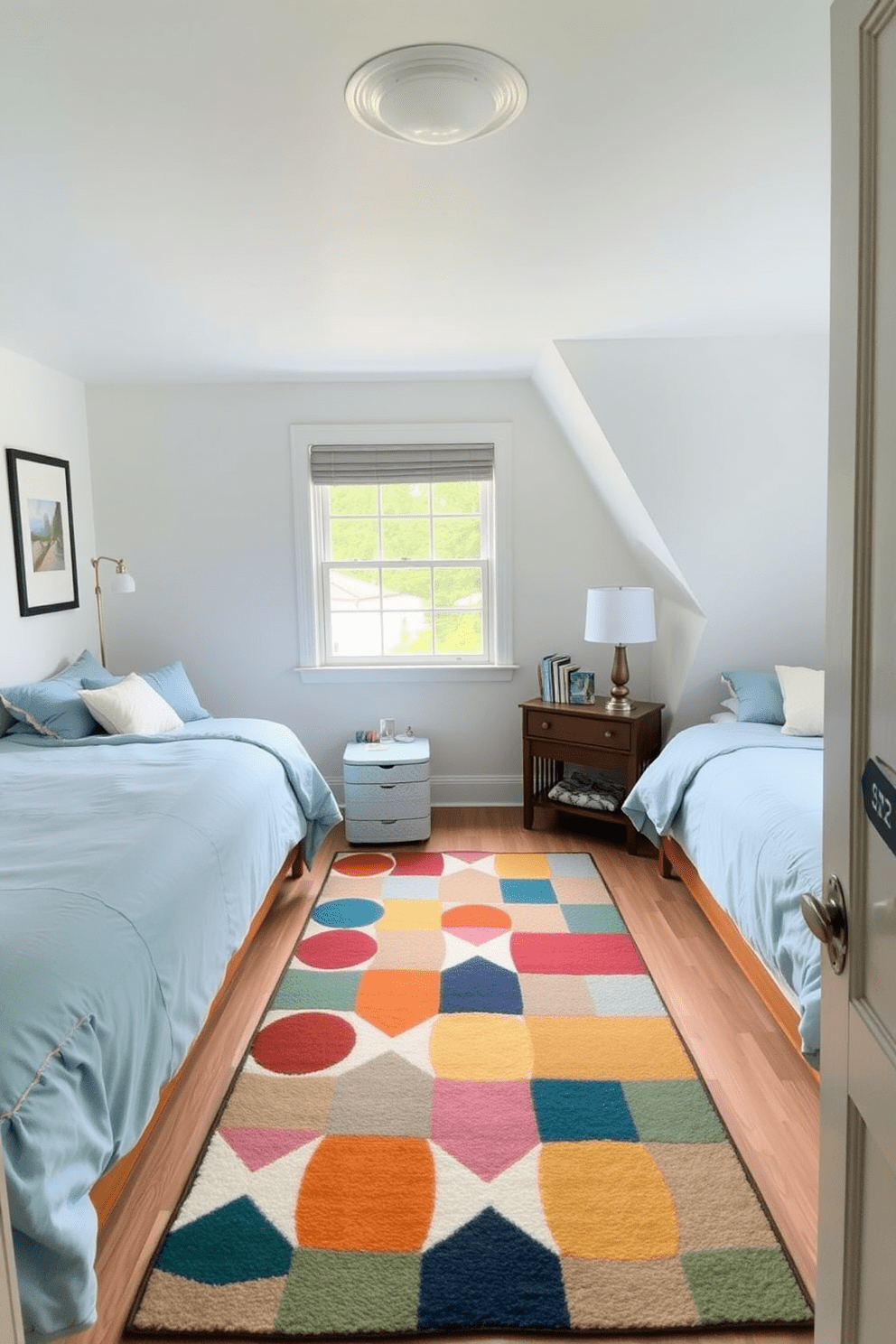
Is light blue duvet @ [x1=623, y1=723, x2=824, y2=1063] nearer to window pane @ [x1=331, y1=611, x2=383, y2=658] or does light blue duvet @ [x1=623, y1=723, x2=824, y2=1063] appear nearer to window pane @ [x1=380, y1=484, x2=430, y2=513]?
window pane @ [x1=331, y1=611, x2=383, y2=658]

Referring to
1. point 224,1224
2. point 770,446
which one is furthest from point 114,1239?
point 770,446

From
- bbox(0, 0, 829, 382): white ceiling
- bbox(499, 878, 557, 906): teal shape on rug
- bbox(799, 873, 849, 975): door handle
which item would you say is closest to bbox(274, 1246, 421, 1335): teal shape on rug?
bbox(799, 873, 849, 975): door handle

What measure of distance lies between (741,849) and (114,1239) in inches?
76.8

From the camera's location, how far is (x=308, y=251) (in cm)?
266

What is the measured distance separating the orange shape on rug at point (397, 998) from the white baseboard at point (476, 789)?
76.6 inches

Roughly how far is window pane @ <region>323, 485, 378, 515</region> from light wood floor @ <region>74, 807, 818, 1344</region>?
195 centimetres

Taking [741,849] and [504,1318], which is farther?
[741,849]

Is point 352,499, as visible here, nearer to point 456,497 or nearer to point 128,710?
point 456,497

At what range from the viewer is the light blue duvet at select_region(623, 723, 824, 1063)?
2.32 m

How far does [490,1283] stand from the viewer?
177cm

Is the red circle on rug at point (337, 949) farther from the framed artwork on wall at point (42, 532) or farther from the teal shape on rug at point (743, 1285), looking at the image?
the framed artwork on wall at point (42, 532)

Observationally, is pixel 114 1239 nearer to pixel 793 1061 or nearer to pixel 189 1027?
pixel 189 1027

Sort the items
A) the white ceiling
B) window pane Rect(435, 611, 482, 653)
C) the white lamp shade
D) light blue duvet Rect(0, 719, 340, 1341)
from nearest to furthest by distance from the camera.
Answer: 1. light blue duvet Rect(0, 719, 340, 1341)
2. the white ceiling
3. the white lamp shade
4. window pane Rect(435, 611, 482, 653)

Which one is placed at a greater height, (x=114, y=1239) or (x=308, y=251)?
(x=308, y=251)
